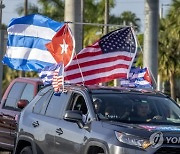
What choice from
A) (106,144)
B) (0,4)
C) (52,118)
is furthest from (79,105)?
(0,4)

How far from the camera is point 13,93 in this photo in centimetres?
1486

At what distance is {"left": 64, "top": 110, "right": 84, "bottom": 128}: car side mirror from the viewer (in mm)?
9484

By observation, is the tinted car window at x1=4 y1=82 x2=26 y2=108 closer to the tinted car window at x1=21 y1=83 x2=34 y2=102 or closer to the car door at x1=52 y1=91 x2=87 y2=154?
the tinted car window at x1=21 y1=83 x2=34 y2=102

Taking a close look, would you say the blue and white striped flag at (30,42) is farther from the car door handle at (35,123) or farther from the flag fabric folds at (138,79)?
the car door handle at (35,123)

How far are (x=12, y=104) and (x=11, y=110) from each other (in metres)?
0.25

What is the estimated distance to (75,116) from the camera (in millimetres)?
9477

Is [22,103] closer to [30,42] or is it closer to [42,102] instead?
[42,102]

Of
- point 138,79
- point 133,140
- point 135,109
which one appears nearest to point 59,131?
point 135,109

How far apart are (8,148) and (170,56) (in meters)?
42.5

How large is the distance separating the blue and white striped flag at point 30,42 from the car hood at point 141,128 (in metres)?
6.16

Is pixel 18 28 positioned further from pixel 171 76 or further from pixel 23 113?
pixel 171 76

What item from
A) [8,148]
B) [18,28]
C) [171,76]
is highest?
[18,28]

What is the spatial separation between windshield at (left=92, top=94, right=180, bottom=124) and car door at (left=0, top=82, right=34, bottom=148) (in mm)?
4390

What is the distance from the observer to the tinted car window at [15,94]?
14.6 metres
